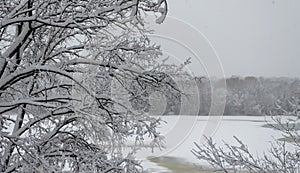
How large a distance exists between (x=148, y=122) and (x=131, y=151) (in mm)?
945

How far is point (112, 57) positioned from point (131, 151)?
1.43m

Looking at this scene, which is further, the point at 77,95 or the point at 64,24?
the point at 77,95

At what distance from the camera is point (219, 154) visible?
3527mm

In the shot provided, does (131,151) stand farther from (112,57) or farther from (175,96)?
(112,57)

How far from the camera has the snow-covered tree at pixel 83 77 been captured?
3.92m

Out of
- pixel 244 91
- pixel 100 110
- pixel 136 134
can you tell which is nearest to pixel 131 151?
pixel 136 134

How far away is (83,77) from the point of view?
391 cm

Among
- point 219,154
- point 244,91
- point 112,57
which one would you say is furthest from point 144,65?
point 244,91

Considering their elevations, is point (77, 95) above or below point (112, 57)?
below


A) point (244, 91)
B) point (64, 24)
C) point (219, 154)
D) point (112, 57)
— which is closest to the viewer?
point (219, 154)

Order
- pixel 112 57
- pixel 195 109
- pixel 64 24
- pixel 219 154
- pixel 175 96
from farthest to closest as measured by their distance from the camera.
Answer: pixel 195 109
pixel 175 96
pixel 112 57
pixel 64 24
pixel 219 154

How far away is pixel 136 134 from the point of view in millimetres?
4344

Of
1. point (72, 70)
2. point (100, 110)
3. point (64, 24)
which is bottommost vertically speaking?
point (100, 110)

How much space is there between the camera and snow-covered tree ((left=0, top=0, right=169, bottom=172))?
3.92m
